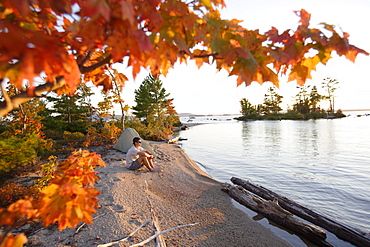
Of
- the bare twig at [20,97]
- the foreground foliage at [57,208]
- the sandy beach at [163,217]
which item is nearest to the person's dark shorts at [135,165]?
the sandy beach at [163,217]

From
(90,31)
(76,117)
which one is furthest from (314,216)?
(76,117)

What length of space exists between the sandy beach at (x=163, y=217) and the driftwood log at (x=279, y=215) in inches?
14.1

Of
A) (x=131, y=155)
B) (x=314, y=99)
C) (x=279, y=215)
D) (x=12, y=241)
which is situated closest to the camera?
(x=12, y=241)

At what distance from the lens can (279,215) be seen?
13.3 ft

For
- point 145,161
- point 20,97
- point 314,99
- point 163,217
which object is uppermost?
point 314,99

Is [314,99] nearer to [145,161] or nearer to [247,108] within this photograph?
[247,108]

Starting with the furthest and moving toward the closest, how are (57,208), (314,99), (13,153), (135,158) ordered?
(314,99) < (135,158) < (13,153) < (57,208)

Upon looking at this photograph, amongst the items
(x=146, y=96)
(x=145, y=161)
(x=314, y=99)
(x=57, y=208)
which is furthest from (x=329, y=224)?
(x=314, y=99)

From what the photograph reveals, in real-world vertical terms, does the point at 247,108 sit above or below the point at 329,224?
above

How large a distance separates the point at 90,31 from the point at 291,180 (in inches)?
330

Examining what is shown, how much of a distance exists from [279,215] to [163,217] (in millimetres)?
2463

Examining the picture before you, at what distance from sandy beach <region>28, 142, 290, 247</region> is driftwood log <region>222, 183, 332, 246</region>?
0.36 meters

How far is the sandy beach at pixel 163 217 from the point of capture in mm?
2932

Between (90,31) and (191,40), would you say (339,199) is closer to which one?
(191,40)
